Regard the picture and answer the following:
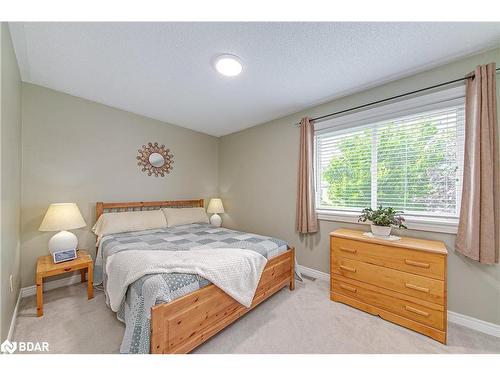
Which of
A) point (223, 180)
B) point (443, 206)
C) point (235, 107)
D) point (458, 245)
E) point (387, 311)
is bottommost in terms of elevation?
point (387, 311)

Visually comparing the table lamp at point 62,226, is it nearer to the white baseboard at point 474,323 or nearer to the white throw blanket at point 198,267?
the white throw blanket at point 198,267

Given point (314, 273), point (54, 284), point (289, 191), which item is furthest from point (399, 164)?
point (54, 284)

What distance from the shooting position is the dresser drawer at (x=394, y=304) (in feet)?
5.14

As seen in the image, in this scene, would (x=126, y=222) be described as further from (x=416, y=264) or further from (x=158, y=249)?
(x=416, y=264)

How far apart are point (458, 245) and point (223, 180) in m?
3.52

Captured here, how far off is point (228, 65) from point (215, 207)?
2542 millimetres

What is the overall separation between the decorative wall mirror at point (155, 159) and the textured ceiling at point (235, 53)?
810 millimetres

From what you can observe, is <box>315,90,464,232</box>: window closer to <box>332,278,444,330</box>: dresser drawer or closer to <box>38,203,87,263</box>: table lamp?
<box>332,278,444,330</box>: dresser drawer

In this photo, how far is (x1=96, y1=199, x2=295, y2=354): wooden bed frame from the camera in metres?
1.19

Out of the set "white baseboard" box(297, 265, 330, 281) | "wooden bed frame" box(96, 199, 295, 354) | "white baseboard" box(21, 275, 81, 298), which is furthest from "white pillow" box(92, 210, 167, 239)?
"white baseboard" box(297, 265, 330, 281)

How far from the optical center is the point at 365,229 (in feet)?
7.53

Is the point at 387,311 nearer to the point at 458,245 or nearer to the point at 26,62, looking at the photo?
the point at 458,245

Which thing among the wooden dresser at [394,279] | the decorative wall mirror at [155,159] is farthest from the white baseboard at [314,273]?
the decorative wall mirror at [155,159]
